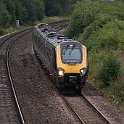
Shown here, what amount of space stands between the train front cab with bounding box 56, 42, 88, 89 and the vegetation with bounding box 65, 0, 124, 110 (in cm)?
150

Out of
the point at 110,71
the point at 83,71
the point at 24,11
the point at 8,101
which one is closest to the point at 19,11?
the point at 24,11

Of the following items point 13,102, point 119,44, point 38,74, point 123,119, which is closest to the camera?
point 123,119

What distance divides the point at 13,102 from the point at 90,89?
15.8 ft

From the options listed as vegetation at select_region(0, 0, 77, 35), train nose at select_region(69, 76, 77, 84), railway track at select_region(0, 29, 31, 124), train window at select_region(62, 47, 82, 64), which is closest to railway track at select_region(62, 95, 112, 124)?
train nose at select_region(69, 76, 77, 84)

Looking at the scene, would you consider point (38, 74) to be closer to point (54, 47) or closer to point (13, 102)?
point (54, 47)

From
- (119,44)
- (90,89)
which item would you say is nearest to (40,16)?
(119,44)

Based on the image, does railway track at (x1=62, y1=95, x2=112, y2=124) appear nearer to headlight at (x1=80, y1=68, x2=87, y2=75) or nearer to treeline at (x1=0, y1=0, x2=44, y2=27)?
headlight at (x1=80, y1=68, x2=87, y2=75)

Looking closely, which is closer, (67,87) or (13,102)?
(13,102)

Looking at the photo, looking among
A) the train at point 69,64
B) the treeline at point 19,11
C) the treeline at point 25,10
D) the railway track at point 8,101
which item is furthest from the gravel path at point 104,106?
the treeline at point 19,11

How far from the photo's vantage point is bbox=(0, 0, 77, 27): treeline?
6462cm

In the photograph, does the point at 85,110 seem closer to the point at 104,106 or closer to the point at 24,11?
the point at 104,106

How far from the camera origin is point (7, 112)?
17.6 metres

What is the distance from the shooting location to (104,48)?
96.9 feet

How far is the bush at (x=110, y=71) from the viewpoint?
21.8m
